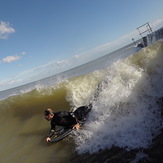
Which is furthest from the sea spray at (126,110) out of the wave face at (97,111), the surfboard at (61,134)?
the surfboard at (61,134)

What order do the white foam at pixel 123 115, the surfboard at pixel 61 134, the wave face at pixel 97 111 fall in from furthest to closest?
the surfboard at pixel 61 134, the wave face at pixel 97 111, the white foam at pixel 123 115

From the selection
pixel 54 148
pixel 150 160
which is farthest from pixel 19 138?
pixel 150 160

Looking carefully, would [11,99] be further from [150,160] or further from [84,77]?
[150,160]

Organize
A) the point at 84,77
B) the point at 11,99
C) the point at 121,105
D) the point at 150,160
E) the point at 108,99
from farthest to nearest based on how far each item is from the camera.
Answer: the point at 11,99 < the point at 84,77 < the point at 108,99 < the point at 121,105 < the point at 150,160

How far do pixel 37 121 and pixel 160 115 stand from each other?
7.03m

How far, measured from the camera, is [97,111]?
10070 millimetres

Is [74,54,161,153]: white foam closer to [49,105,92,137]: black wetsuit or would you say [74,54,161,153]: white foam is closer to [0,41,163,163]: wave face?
[0,41,163,163]: wave face

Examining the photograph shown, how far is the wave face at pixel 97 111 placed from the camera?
7781 mm

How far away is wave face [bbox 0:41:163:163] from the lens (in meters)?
7.78

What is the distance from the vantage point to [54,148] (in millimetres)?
8930

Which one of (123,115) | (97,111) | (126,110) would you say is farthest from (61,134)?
(126,110)

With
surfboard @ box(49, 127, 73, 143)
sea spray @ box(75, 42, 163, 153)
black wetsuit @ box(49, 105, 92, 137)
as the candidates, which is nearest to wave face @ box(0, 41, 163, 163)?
sea spray @ box(75, 42, 163, 153)

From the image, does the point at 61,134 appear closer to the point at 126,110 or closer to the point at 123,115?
the point at 123,115

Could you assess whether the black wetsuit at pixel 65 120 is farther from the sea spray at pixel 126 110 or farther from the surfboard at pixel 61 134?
the sea spray at pixel 126 110
